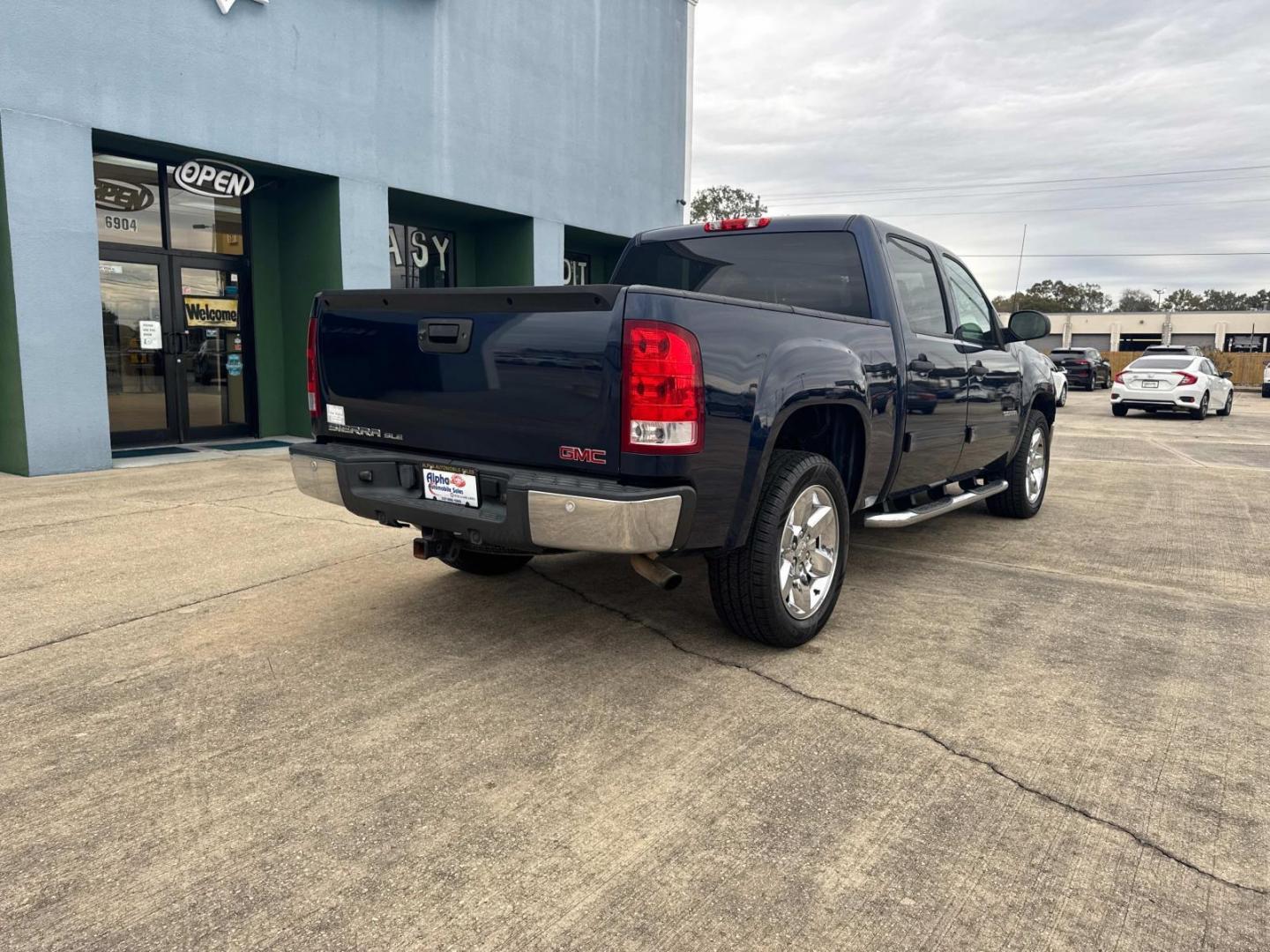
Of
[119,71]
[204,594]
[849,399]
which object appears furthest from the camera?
[119,71]

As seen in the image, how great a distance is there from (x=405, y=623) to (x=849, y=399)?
233 cm

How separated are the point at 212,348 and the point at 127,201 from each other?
1973mm

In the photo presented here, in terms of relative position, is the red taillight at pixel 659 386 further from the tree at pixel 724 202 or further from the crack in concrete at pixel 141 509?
the tree at pixel 724 202

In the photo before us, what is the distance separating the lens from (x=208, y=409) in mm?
11625

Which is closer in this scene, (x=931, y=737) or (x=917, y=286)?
(x=931, y=737)

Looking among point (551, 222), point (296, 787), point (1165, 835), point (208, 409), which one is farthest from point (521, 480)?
point (551, 222)

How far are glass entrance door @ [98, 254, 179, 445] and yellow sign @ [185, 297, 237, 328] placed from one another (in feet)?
1.30

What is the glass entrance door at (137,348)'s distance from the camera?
10375 mm

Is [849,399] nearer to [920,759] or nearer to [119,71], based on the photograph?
[920,759]

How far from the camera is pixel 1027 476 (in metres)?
7.11

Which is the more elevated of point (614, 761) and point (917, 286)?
point (917, 286)

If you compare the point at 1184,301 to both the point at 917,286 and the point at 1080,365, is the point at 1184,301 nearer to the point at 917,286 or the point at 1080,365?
the point at 1080,365

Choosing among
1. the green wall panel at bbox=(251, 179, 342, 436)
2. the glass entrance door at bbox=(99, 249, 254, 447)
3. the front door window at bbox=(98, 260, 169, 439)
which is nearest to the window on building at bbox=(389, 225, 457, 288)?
the green wall panel at bbox=(251, 179, 342, 436)

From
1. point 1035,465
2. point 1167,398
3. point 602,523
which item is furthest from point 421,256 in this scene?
point 1167,398
